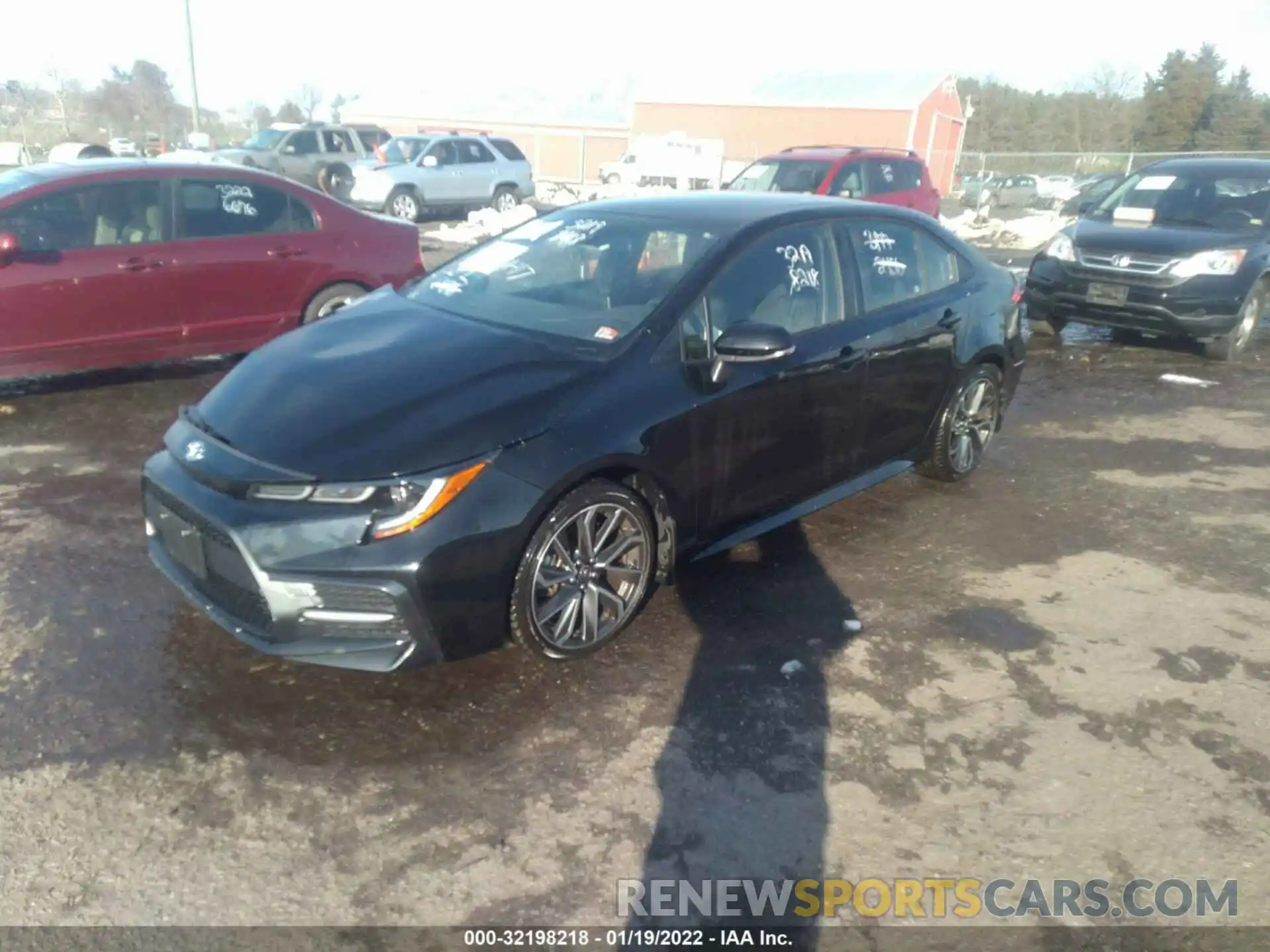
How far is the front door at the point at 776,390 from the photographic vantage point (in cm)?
386

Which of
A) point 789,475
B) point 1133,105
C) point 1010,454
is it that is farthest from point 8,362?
point 1133,105

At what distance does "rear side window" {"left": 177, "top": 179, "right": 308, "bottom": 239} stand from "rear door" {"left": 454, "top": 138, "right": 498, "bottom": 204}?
13773 millimetres

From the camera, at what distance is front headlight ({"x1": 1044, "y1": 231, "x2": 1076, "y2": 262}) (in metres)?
9.11

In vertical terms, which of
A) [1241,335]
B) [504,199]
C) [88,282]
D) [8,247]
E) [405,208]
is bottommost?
[405,208]

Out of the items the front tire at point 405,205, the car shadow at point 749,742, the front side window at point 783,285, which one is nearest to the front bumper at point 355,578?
the car shadow at point 749,742

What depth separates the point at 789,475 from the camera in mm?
4281

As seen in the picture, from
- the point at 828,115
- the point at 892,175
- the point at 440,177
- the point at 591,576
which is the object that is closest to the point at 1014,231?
the point at 892,175

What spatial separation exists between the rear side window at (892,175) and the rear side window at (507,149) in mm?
9720

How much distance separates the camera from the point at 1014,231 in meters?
20.5

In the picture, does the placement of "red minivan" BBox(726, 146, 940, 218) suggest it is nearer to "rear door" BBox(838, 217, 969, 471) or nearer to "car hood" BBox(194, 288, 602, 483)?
"rear door" BBox(838, 217, 969, 471)

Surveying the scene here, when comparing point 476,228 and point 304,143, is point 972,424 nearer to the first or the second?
point 476,228

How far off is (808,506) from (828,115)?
161ft

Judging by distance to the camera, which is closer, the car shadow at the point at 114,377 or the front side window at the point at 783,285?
the front side window at the point at 783,285

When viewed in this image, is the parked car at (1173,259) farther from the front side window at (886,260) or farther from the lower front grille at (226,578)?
the lower front grille at (226,578)
